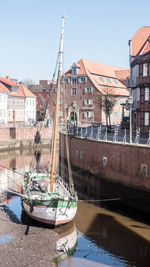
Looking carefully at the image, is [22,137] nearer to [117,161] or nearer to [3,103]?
[3,103]

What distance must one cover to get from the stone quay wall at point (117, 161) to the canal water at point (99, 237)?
7.75 feet

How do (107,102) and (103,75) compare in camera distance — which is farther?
(103,75)

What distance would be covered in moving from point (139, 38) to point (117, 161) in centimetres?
2146

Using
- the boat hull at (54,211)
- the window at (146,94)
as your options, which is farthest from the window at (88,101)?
the boat hull at (54,211)

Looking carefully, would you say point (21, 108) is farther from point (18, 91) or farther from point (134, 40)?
point (134, 40)

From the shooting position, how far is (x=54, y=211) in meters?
19.3

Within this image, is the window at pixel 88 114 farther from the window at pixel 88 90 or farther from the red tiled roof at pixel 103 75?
the red tiled roof at pixel 103 75

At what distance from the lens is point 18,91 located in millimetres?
71438

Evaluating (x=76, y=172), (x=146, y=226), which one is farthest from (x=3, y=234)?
(x=76, y=172)

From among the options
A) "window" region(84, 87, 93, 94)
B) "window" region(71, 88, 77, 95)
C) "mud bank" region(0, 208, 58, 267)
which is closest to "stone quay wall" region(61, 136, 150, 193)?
"mud bank" region(0, 208, 58, 267)

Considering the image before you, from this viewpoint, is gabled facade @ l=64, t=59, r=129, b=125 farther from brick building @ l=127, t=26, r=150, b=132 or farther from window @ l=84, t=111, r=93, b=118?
brick building @ l=127, t=26, r=150, b=132

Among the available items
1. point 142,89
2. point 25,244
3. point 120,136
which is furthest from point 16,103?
point 25,244

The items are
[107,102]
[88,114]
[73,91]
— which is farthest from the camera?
[73,91]

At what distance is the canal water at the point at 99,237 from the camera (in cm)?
1675
